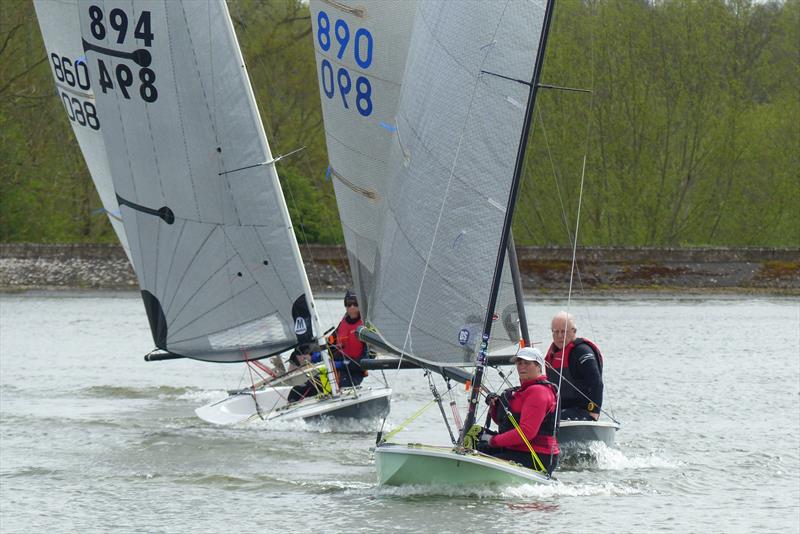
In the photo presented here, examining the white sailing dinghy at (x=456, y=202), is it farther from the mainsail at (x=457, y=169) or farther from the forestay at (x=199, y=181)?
the forestay at (x=199, y=181)

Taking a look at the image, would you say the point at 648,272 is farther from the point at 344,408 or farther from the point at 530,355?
the point at 530,355

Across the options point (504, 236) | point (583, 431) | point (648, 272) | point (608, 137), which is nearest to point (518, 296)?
point (583, 431)

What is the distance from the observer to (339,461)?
1211 cm

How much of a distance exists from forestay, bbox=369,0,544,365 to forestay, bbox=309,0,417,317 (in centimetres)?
328

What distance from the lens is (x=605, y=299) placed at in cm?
3606

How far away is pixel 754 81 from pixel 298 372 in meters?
29.8

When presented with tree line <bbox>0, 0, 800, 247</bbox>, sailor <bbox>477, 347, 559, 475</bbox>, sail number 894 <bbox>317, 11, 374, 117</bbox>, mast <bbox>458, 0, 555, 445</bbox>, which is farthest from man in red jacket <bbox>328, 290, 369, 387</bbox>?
tree line <bbox>0, 0, 800, 247</bbox>

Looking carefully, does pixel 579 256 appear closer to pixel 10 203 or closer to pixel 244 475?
pixel 10 203

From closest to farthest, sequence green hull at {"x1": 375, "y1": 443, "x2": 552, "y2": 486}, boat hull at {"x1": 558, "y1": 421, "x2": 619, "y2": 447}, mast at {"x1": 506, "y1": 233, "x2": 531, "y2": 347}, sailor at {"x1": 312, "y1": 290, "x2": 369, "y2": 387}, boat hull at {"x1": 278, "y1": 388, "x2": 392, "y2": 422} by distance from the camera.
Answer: green hull at {"x1": 375, "y1": 443, "x2": 552, "y2": 486}, mast at {"x1": 506, "y1": 233, "x2": 531, "y2": 347}, boat hull at {"x1": 558, "y1": 421, "x2": 619, "y2": 447}, boat hull at {"x1": 278, "y1": 388, "x2": 392, "y2": 422}, sailor at {"x1": 312, "y1": 290, "x2": 369, "y2": 387}

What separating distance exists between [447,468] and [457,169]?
2.11 m

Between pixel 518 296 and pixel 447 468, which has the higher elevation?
pixel 518 296

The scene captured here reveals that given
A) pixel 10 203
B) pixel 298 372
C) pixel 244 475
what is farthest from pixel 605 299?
pixel 244 475

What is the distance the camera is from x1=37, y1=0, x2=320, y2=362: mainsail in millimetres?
13734

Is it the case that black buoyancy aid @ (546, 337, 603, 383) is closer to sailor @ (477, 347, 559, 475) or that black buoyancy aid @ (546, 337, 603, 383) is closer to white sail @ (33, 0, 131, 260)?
sailor @ (477, 347, 559, 475)
